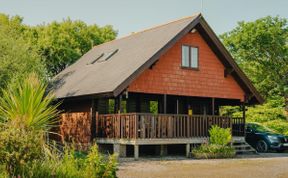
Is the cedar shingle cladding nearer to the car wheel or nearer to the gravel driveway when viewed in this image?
the car wheel

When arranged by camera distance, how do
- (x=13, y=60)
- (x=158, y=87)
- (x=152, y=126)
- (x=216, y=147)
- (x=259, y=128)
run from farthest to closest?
(x=259, y=128)
(x=13, y=60)
(x=158, y=87)
(x=216, y=147)
(x=152, y=126)

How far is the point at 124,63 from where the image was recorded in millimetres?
23828

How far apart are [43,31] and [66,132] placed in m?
21.5

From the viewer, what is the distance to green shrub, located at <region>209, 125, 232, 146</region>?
75.3 feet

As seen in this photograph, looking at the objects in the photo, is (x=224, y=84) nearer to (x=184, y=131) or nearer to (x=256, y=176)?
(x=184, y=131)

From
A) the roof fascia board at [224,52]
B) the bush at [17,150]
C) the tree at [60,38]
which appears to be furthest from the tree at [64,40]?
the bush at [17,150]

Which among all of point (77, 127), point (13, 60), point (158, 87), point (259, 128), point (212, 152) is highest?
point (13, 60)

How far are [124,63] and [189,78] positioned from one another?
3618 mm

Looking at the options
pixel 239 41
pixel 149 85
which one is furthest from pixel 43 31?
pixel 149 85

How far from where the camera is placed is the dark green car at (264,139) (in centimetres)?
2712

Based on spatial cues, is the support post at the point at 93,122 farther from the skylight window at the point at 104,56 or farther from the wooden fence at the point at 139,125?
the skylight window at the point at 104,56

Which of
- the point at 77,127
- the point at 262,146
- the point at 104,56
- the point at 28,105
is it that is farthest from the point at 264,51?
the point at 28,105

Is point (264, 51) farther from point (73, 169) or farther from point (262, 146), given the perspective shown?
point (73, 169)

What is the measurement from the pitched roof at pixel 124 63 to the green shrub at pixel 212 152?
4682mm
